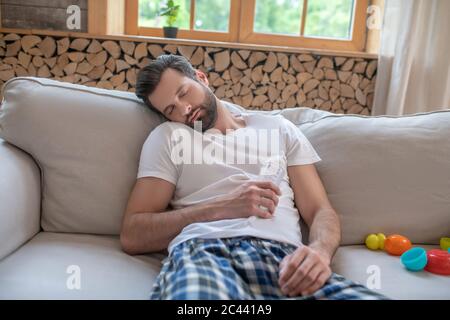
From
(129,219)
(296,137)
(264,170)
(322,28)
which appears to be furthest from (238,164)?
(322,28)

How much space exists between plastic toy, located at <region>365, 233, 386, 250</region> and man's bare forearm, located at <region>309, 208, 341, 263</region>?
0.14 metres

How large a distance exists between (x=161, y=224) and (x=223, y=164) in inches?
10.3

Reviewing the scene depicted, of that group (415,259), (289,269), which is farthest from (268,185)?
(415,259)

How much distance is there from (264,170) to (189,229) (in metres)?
0.31

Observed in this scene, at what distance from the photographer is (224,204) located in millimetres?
1098

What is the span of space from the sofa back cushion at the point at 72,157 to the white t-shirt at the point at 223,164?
0.13m

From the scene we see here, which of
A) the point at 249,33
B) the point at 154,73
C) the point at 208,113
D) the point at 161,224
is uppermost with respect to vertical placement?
the point at 249,33

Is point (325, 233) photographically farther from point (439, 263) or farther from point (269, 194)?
point (439, 263)

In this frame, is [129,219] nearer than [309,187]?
Yes

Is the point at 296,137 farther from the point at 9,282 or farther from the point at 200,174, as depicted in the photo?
the point at 9,282

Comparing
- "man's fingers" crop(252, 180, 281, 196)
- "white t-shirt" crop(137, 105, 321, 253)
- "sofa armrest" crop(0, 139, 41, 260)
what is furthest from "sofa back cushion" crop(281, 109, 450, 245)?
"sofa armrest" crop(0, 139, 41, 260)

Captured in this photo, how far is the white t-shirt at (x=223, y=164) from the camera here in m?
1.09
